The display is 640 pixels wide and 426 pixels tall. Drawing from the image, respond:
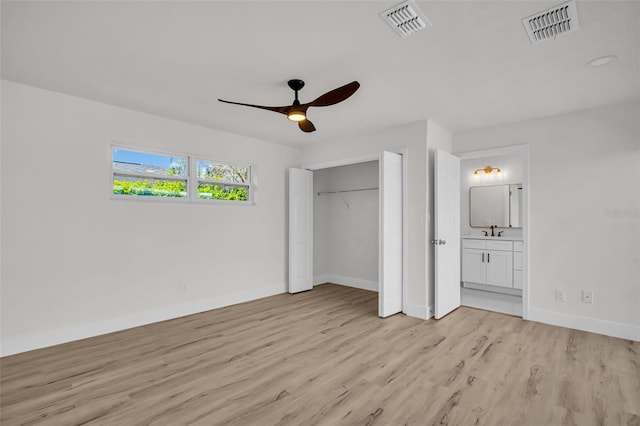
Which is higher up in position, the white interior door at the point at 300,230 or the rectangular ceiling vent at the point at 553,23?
the rectangular ceiling vent at the point at 553,23

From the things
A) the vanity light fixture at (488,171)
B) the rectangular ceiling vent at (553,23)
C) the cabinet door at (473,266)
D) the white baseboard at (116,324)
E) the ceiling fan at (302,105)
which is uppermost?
the rectangular ceiling vent at (553,23)

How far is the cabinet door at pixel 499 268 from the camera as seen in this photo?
217 inches

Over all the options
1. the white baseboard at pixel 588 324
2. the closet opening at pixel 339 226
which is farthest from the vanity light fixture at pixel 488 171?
the white baseboard at pixel 588 324

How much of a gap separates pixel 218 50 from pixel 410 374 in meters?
3.09

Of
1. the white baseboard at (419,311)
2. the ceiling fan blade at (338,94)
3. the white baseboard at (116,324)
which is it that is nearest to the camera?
the ceiling fan blade at (338,94)

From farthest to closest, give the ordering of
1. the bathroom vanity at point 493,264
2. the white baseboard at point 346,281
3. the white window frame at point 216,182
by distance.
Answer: the white baseboard at point 346,281
the bathroom vanity at point 493,264
the white window frame at point 216,182

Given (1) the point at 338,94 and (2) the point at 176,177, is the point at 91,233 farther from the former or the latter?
(1) the point at 338,94

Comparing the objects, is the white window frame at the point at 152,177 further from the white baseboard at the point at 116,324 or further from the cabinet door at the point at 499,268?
the cabinet door at the point at 499,268

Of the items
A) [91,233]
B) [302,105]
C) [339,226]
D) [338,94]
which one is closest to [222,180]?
[91,233]

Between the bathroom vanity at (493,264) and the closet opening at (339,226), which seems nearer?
the bathroom vanity at (493,264)

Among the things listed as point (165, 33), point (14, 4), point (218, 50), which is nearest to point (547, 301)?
point (218, 50)

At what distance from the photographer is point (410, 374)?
2777mm

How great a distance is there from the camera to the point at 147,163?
422 centimetres

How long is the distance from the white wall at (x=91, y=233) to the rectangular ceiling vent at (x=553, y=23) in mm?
3960
